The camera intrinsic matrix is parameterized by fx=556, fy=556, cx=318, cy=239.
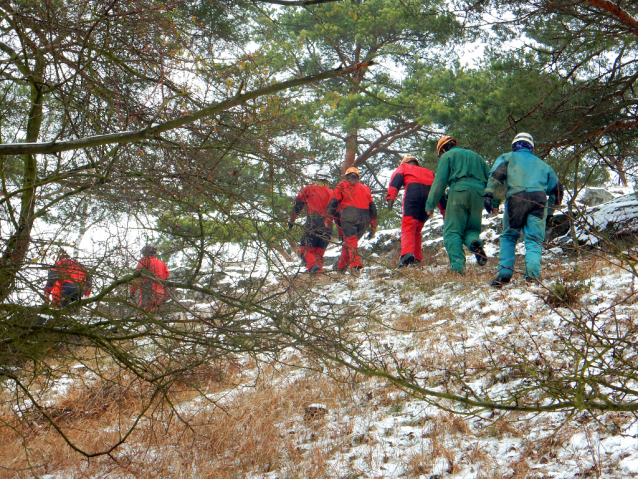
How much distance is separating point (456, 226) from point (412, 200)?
119cm

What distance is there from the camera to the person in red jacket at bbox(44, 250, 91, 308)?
2.85m

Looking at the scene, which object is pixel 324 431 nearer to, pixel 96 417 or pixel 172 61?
pixel 96 417

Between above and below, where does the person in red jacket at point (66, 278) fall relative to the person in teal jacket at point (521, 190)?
below

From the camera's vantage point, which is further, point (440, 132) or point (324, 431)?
point (440, 132)

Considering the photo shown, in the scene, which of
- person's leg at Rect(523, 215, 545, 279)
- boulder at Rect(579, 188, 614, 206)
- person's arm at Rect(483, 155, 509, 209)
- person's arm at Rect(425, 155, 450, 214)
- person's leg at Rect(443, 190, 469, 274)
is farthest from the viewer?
boulder at Rect(579, 188, 614, 206)

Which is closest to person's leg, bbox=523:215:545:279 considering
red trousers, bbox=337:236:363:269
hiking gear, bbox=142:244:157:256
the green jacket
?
the green jacket

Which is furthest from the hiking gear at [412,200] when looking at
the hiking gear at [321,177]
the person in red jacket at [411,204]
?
the hiking gear at [321,177]

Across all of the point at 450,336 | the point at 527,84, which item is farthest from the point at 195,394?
the point at 527,84

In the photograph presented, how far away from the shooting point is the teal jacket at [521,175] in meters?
6.24

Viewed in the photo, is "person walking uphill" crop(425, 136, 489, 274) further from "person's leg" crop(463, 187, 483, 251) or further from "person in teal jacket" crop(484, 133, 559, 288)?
"person in teal jacket" crop(484, 133, 559, 288)

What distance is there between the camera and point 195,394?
531 cm

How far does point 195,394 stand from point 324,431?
1.91 metres

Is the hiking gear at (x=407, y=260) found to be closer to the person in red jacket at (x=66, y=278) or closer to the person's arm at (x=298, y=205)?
the person's arm at (x=298, y=205)

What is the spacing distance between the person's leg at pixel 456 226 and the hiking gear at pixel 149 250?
185 inches
